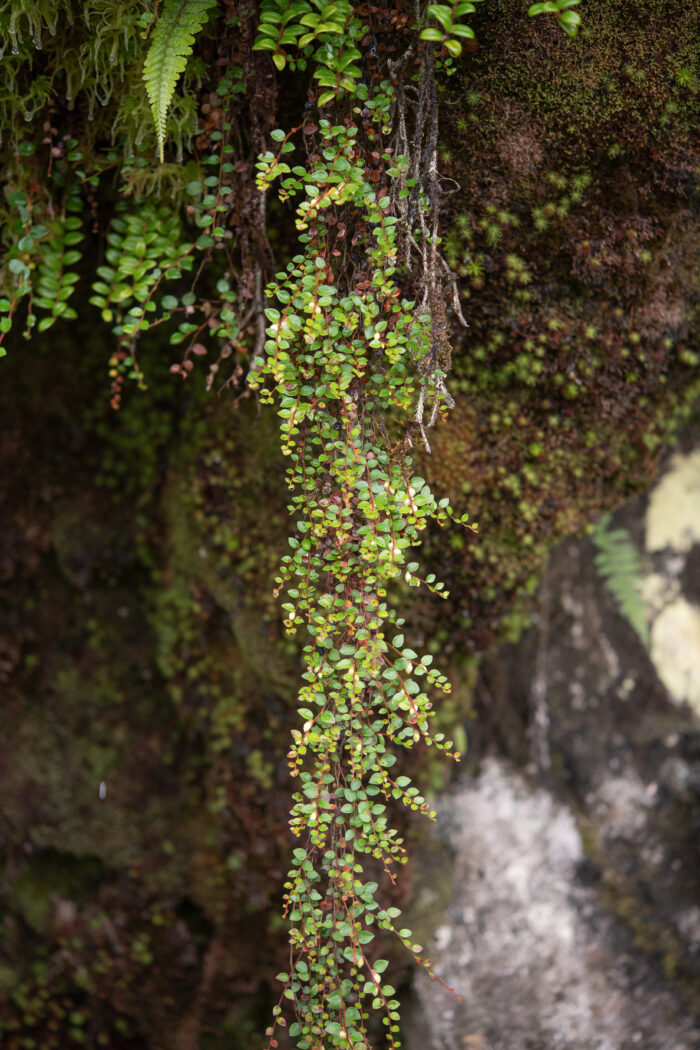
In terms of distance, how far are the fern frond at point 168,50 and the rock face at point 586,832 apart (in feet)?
7.80

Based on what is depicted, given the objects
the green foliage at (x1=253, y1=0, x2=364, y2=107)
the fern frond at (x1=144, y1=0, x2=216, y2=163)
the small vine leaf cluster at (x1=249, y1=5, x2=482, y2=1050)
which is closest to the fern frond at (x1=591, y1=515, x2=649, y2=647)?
the small vine leaf cluster at (x1=249, y1=5, x2=482, y2=1050)

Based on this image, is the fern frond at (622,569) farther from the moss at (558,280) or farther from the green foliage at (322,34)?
the green foliage at (322,34)

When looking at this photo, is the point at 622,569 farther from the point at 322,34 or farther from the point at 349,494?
the point at 322,34

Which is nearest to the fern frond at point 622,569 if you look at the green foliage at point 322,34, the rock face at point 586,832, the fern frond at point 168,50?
the rock face at point 586,832

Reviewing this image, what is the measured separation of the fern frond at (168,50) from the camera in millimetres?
1748

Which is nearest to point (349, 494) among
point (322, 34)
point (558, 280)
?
point (558, 280)

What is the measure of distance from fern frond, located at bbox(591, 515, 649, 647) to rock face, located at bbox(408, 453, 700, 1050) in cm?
5

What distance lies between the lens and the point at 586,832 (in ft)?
10.7

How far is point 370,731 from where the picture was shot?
196cm

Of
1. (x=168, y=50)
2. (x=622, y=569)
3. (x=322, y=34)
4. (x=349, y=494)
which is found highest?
(x=322, y=34)

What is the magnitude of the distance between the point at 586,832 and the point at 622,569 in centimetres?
122

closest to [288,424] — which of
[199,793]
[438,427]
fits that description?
[438,427]

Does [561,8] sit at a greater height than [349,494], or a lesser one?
greater

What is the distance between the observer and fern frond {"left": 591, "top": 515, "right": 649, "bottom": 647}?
3.33 metres
